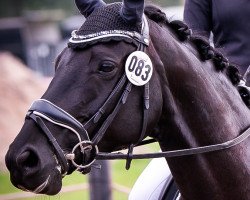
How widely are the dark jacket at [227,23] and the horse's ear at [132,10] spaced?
1.17m

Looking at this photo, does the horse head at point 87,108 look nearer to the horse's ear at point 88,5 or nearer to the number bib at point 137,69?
the number bib at point 137,69

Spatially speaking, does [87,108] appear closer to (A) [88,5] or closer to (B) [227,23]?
(A) [88,5]

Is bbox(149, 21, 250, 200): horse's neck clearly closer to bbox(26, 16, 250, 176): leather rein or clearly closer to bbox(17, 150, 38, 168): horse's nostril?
bbox(26, 16, 250, 176): leather rein

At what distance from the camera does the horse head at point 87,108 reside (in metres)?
3.32

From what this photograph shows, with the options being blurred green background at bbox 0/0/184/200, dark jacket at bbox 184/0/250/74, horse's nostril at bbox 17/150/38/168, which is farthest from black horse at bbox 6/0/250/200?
blurred green background at bbox 0/0/184/200

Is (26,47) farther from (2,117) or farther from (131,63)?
(131,63)

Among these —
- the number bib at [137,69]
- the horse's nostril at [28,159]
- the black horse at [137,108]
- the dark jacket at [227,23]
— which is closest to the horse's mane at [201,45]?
the black horse at [137,108]

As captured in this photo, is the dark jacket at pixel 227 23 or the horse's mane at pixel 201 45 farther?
the dark jacket at pixel 227 23

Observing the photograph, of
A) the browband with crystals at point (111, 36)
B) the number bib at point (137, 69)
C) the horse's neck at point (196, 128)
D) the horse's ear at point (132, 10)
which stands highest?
the horse's ear at point (132, 10)

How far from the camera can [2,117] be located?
17828mm

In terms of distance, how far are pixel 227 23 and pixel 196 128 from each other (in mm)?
1195

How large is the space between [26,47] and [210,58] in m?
21.4

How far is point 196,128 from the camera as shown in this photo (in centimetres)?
377

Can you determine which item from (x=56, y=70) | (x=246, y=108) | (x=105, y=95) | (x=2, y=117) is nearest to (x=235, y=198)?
(x=246, y=108)
